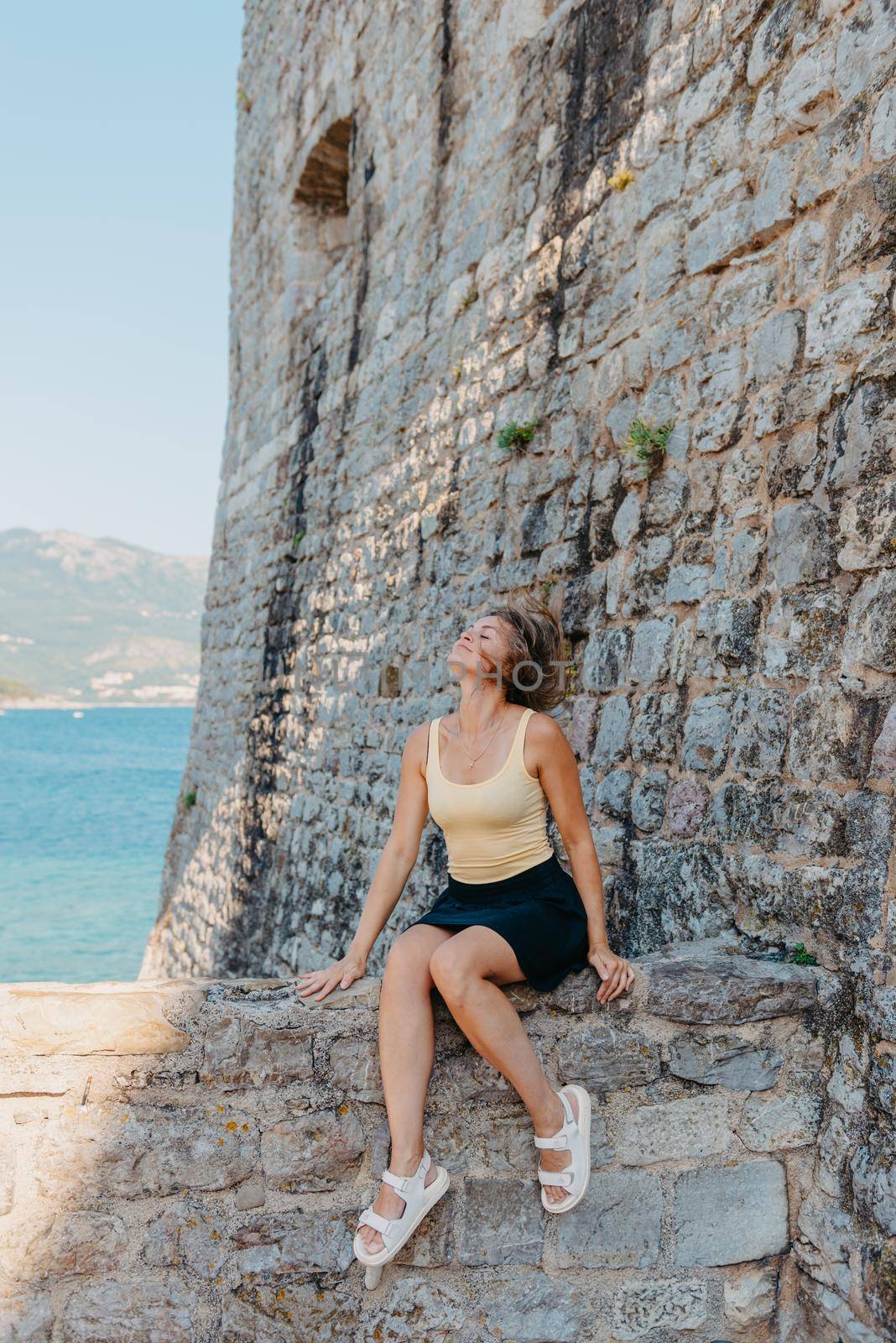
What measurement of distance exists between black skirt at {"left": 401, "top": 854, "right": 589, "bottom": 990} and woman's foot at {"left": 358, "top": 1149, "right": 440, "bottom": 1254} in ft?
1.42

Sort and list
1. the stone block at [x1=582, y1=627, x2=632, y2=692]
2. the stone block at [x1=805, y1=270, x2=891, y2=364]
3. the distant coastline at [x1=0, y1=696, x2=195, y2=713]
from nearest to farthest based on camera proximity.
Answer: the stone block at [x1=805, y1=270, x2=891, y2=364]
the stone block at [x1=582, y1=627, x2=632, y2=692]
the distant coastline at [x1=0, y1=696, x2=195, y2=713]

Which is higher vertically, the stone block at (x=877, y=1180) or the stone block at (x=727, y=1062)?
the stone block at (x=727, y=1062)

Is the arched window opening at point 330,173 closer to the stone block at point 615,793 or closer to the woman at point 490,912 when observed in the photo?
the stone block at point 615,793

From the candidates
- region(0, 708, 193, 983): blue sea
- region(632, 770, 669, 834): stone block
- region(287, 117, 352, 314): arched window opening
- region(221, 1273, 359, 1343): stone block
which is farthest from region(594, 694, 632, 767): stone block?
region(0, 708, 193, 983): blue sea

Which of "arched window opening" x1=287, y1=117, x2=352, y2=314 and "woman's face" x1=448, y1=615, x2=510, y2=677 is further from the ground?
"arched window opening" x1=287, y1=117, x2=352, y2=314

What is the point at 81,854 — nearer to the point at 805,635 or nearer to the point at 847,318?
the point at 805,635

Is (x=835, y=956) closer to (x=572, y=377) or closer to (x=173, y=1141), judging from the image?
(x=173, y=1141)

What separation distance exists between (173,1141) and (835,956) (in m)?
1.40

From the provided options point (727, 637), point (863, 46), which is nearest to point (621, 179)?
point (863, 46)

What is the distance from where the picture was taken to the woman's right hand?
2314 mm

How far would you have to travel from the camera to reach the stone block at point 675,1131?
7.41 ft

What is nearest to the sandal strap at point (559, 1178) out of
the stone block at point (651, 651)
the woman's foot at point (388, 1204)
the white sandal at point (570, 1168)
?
the white sandal at point (570, 1168)

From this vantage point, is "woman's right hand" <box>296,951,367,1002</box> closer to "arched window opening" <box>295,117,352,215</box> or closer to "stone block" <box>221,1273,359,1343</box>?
"stone block" <box>221,1273,359,1343</box>

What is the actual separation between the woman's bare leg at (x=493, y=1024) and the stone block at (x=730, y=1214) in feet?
1.00
